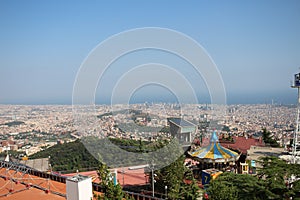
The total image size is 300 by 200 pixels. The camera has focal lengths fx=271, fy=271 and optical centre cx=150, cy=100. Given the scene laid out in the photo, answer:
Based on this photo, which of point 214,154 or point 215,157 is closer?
point 215,157

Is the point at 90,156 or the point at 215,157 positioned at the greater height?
the point at 215,157

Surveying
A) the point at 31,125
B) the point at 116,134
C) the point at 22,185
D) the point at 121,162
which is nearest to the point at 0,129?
the point at 31,125

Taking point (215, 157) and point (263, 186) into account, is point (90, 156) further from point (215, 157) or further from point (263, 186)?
point (263, 186)

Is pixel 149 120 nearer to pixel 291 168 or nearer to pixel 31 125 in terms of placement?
pixel 291 168

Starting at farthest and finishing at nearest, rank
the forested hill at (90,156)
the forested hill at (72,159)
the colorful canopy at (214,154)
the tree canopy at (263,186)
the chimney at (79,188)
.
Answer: the forested hill at (72,159) → the forested hill at (90,156) → the colorful canopy at (214,154) → the tree canopy at (263,186) → the chimney at (79,188)

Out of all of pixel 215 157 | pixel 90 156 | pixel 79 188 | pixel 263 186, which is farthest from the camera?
pixel 90 156

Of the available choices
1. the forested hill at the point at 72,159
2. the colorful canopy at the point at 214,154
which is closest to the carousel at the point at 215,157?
the colorful canopy at the point at 214,154

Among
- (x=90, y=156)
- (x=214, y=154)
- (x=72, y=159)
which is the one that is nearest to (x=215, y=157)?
(x=214, y=154)

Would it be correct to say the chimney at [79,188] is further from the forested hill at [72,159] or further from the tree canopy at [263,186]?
the forested hill at [72,159]

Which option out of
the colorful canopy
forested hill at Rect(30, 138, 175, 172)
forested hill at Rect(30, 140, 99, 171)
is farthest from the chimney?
forested hill at Rect(30, 140, 99, 171)

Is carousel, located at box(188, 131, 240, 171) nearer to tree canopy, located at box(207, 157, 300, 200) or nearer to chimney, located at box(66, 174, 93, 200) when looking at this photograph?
tree canopy, located at box(207, 157, 300, 200)
